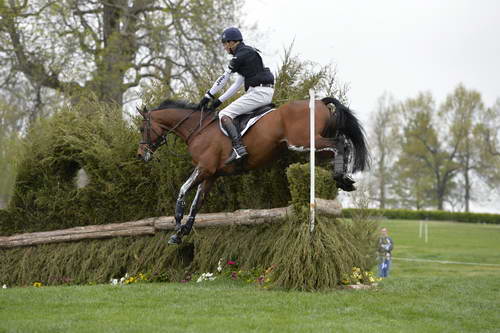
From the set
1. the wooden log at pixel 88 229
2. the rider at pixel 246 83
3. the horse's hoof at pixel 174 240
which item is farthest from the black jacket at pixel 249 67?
the wooden log at pixel 88 229

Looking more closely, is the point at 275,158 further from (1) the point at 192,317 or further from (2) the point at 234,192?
(1) the point at 192,317

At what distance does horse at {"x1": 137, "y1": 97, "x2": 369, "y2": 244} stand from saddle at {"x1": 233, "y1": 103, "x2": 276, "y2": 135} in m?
0.07

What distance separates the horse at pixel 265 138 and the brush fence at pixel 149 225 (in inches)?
28.5

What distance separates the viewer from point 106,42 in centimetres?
2216

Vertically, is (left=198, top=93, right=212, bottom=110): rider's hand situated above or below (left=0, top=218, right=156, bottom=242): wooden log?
above

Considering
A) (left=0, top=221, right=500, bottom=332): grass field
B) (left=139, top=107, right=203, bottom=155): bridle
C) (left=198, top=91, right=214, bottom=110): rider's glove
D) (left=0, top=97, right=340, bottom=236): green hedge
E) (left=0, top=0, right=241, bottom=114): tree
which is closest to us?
(left=0, top=221, right=500, bottom=332): grass field

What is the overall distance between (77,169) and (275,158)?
5.13 metres

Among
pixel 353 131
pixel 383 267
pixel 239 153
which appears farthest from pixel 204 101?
pixel 383 267

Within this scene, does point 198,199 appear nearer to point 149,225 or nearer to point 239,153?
point 239,153

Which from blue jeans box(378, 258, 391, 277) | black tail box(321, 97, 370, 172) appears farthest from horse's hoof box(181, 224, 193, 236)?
blue jeans box(378, 258, 391, 277)

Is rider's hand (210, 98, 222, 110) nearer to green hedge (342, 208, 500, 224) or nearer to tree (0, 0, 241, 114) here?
tree (0, 0, 241, 114)

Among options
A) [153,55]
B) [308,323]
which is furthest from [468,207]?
[308,323]

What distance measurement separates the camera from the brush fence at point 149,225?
9.33 m

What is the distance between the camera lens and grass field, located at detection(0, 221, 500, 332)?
6.11 meters
